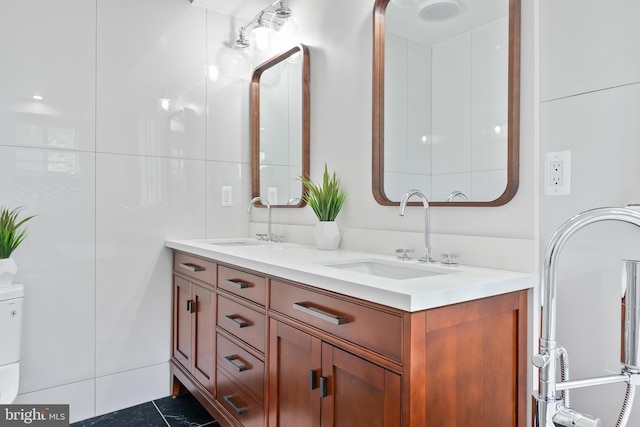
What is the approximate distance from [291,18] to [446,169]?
1329 mm

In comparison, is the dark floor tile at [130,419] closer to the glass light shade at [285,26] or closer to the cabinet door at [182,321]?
the cabinet door at [182,321]

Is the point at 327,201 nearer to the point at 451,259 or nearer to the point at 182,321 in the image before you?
the point at 451,259

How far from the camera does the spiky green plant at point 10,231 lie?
182 centimetres

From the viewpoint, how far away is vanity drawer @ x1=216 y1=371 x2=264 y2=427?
1533 mm

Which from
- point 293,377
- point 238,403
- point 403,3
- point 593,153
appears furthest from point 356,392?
point 403,3

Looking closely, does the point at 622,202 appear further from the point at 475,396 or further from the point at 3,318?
the point at 3,318

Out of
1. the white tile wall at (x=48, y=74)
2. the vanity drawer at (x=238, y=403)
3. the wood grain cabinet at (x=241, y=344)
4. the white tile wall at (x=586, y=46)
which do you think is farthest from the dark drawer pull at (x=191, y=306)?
the white tile wall at (x=586, y=46)

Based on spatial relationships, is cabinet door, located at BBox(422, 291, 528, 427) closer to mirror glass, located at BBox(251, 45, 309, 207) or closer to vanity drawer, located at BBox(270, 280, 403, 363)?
vanity drawer, located at BBox(270, 280, 403, 363)

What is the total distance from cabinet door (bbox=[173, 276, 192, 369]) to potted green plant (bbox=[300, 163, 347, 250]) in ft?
Answer: 2.66

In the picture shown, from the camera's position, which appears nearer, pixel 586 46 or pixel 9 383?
pixel 586 46

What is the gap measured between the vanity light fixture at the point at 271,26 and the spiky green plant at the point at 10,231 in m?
1.51

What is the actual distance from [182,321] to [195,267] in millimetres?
394

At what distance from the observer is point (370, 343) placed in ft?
3.41

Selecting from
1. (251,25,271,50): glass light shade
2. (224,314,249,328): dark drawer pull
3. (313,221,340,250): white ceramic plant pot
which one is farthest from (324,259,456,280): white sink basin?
(251,25,271,50): glass light shade
